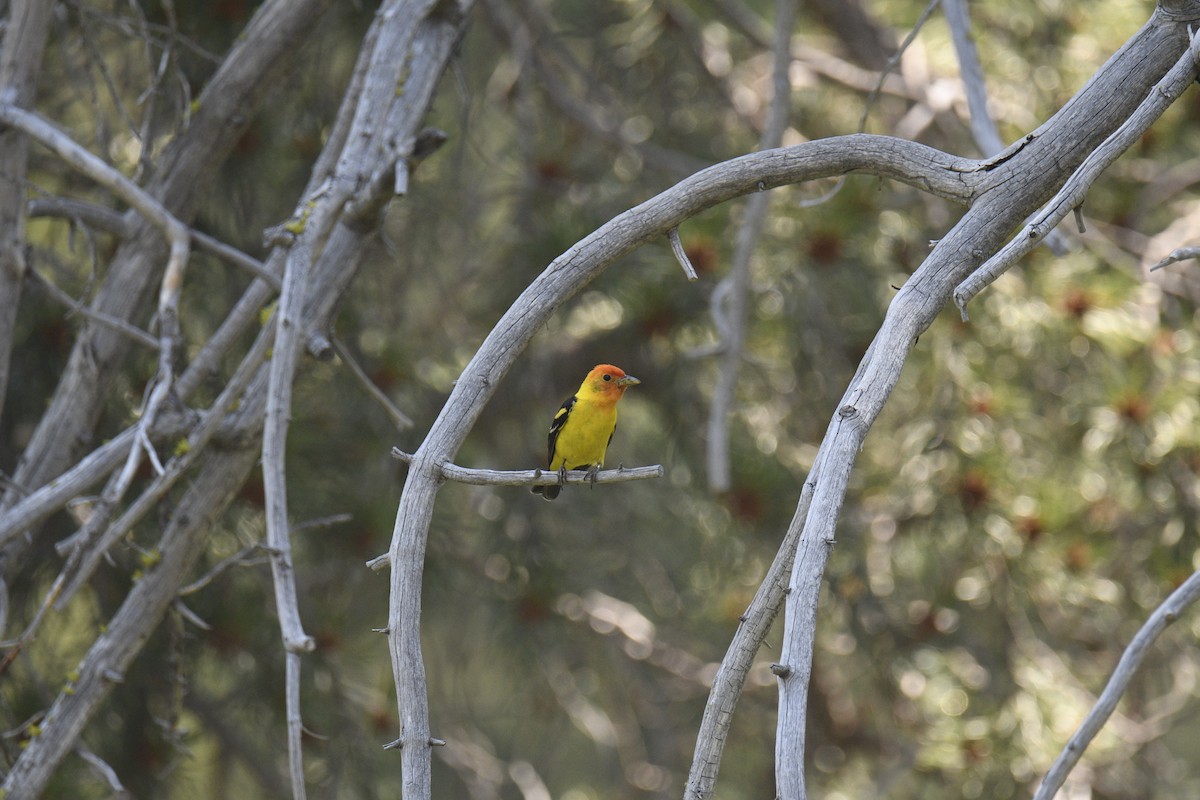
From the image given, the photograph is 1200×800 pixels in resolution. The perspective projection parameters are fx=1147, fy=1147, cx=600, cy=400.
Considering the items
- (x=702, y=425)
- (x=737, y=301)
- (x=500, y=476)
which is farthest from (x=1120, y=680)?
(x=702, y=425)

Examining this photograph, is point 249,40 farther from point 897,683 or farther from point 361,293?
point 897,683

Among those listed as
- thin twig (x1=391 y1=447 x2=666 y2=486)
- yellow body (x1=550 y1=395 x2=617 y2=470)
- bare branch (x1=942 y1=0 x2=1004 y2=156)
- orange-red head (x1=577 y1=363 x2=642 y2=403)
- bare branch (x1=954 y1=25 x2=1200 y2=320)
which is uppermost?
bare branch (x1=942 y1=0 x2=1004 y2=156)

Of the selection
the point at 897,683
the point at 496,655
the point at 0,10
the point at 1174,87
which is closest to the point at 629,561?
the point at 496,655

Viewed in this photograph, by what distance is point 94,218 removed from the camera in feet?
11.2

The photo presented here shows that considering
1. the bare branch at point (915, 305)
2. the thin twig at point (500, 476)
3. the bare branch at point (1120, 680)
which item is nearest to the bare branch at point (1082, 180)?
the bare branch at point (915, 305)

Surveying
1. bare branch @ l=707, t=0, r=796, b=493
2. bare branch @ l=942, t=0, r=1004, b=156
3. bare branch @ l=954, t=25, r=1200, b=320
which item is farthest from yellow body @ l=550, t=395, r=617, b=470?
bare branch @ l=954, t=25, r=1200, b=320

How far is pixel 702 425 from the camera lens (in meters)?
5.16

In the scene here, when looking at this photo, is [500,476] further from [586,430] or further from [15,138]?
[15,138]

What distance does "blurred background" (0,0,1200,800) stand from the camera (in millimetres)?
4277

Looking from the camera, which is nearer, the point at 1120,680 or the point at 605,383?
the point at 1120,680

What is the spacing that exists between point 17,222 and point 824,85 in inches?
147

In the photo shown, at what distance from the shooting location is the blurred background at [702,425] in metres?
4.28

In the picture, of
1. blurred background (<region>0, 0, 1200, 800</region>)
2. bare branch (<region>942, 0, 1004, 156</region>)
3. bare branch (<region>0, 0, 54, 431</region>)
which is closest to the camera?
bare branch (<region>942, 0, 1004, 156</region>)

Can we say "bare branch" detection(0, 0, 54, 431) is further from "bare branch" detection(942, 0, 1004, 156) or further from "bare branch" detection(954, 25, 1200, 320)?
"bare branch" detection(954, 25, 1200, 320)
